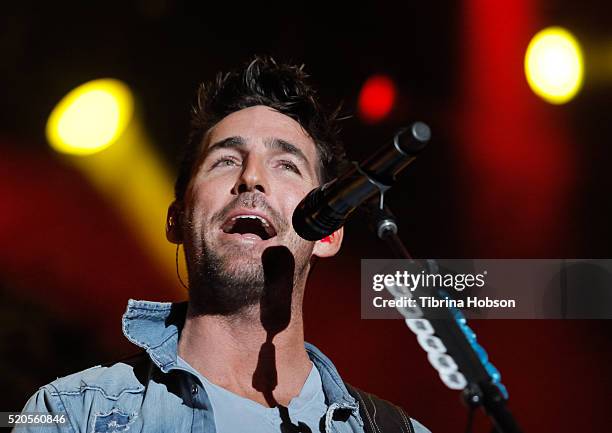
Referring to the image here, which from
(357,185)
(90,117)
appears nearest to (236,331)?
(357,185)

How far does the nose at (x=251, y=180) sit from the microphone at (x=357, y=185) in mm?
858

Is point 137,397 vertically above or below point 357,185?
below

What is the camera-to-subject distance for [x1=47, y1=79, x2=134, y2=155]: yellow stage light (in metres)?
3.29

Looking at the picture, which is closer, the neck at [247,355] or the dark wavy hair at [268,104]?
the neck at [247,355]

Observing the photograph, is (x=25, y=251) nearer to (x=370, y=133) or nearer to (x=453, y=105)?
(x=370, y=133)

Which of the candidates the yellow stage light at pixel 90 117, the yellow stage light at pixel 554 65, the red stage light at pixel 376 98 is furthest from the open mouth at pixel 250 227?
the yellow stage light at pixel 554 65

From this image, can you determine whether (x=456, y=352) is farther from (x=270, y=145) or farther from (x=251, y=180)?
(x=270, y=145)

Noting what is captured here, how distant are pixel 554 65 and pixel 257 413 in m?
2.20

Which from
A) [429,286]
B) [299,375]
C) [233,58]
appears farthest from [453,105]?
[429,286]

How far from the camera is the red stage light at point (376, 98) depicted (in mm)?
3555

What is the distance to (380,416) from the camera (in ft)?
8.33

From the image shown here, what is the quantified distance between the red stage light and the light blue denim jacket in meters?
1.58

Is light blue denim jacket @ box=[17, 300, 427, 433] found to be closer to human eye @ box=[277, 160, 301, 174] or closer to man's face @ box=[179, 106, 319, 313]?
man's face @ box=[179, 106, 319, 313]

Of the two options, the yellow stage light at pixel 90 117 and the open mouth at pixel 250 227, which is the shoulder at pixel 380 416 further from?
the yellow stage light at pixel 90 117
